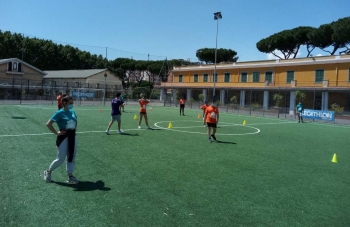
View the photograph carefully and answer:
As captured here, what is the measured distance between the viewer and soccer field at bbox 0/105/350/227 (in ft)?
15.8

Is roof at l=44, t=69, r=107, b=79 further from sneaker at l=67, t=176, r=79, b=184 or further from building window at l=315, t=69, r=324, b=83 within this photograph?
sneaker at l=67, t=176, r=79, b=184

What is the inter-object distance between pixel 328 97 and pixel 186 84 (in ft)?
92.8

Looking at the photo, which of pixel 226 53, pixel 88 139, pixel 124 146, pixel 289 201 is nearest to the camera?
pixel 289 201

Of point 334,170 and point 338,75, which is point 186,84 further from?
point 334,170

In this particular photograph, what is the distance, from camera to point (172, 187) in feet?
20.6

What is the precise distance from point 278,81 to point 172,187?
46.2 meters

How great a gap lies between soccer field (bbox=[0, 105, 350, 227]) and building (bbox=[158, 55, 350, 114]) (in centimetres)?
2945

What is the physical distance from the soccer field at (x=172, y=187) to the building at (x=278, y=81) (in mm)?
29452

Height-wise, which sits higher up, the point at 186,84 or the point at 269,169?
the point at 186,84

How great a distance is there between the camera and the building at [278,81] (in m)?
41.4

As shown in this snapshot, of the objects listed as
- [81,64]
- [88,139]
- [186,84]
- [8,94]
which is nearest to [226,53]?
[186,84]

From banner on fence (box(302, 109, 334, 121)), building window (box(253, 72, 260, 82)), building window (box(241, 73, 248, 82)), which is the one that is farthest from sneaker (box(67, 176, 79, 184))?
building window (box(241, 73, 248, 82))

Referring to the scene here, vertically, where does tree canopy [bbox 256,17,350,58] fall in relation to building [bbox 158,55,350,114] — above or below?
above

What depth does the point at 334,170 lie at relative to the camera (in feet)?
28.0
